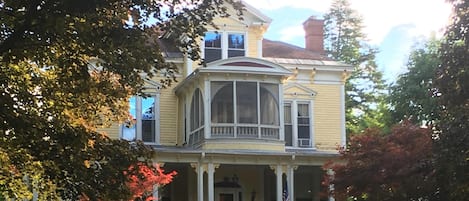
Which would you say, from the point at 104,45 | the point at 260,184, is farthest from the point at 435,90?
the point at 260,184

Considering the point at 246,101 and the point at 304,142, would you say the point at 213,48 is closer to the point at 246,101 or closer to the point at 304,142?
the point at 246,101

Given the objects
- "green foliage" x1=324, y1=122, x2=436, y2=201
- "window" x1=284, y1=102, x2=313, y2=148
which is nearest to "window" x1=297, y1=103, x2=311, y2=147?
"window" x1=284, y1=102, x2=313, y2=148

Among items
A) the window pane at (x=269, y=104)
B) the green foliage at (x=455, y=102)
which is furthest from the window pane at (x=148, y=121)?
the green foliage at (x=455, y=102)

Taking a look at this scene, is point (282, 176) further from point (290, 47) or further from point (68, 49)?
point (68, 49)

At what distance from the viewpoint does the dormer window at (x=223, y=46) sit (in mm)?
30062

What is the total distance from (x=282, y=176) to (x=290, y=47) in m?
6.94

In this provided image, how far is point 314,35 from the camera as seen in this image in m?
34.4

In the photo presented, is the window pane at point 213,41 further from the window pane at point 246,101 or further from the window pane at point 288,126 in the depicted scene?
the window pane at point 288,126

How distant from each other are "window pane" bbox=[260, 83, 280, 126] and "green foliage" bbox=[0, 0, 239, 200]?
14222mm

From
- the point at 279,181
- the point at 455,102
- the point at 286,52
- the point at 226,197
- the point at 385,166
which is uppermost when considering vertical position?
the point at 286,52

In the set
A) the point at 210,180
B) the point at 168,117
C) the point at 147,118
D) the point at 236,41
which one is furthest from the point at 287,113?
the point at 147,118

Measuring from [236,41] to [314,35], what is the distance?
5.37 meters

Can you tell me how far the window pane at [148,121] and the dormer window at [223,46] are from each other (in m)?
2.98

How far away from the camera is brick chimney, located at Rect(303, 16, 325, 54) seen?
34.3 meters
